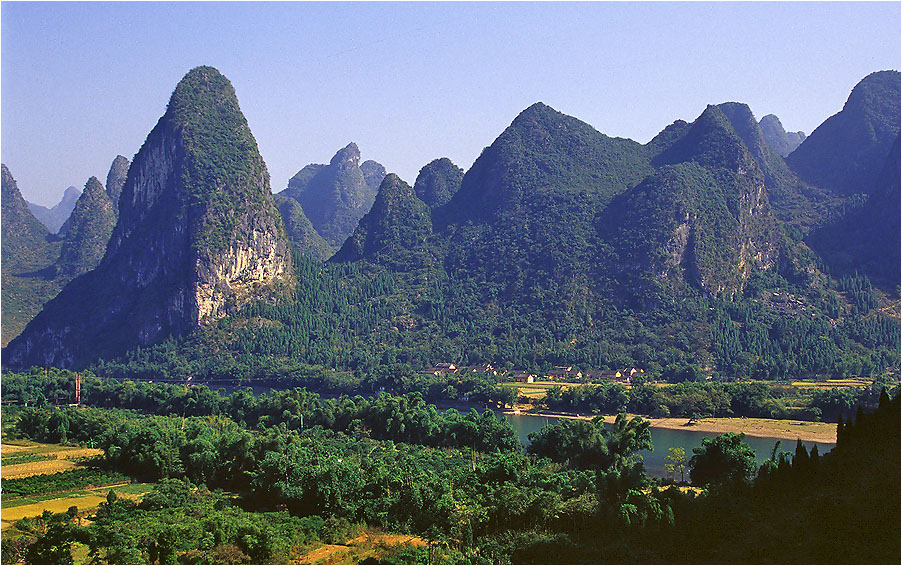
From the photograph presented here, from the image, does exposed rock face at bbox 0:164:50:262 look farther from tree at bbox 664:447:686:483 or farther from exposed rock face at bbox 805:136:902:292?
tree at bbox 664:447:686:483

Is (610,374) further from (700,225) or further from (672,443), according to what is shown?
(672,443)

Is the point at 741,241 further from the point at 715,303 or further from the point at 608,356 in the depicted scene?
the point at 608,356

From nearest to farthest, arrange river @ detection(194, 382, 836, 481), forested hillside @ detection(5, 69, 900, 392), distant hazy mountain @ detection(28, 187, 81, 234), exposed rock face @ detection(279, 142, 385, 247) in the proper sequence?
river @ detection(194, 382, 836, 481) → forested hillside @ detection(5, 69, 900, 392) → exposed rock face @ detection(279, 142, 385, 247) → distant hazy mountain @ detection(28, 187, 81, 234)

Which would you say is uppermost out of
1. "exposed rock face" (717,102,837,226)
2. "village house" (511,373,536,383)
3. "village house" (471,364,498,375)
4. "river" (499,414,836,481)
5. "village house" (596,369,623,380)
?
"exposed rock face" (717,102,837,226)

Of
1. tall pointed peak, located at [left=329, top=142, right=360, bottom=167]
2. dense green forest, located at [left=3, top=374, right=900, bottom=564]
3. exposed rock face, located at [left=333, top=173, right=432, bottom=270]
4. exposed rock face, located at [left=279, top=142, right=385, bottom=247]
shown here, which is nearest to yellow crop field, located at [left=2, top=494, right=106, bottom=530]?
dense green forest, located at [left=3, top=374, right=900, bottom=564]

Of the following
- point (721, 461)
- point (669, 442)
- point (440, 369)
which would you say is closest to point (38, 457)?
point (721, 461)
